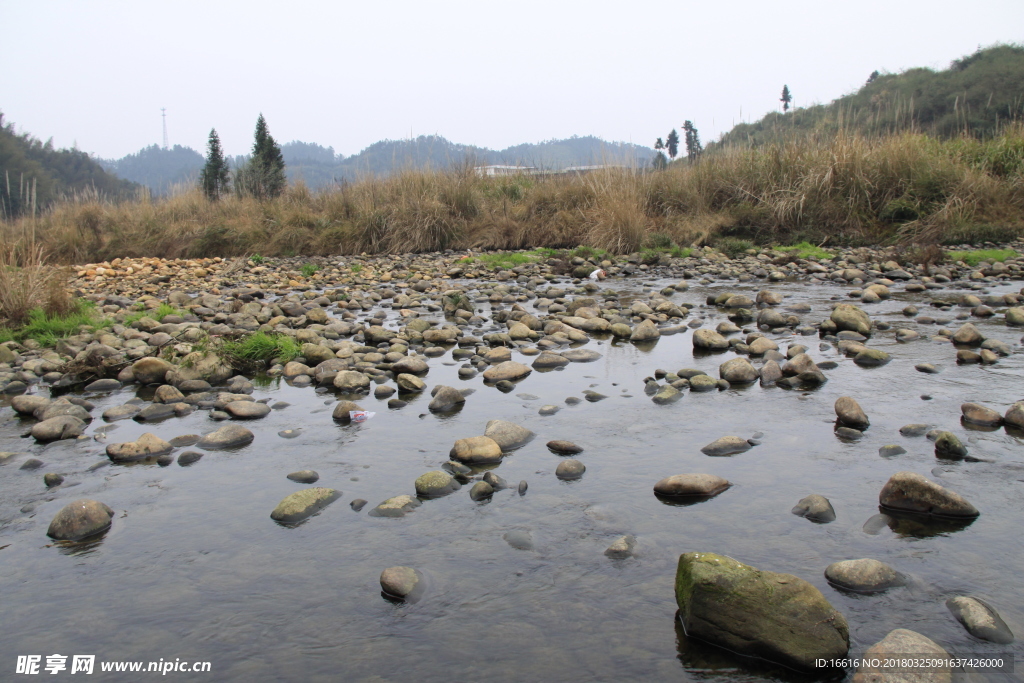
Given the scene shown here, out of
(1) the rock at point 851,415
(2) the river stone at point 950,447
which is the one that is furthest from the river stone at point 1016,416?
(1) the rock at point 851,415

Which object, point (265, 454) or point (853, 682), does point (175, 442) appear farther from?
point (853, 682)

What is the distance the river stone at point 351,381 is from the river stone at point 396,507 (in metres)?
1.67

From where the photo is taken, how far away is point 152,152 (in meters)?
145

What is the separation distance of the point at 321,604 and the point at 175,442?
1771mm

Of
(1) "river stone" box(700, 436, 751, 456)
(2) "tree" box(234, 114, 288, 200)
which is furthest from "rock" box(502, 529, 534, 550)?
(2) "tree" box(234, 114, 288, 200)

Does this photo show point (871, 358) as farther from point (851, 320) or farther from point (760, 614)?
point (760, 614)

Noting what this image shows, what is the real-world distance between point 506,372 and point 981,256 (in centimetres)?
780

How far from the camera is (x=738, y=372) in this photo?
12.6 feet

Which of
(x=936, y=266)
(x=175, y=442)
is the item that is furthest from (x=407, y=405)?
(x=936, y=266)

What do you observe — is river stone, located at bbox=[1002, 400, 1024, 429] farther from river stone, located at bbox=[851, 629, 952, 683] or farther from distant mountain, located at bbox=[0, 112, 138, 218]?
distant mountain, located at bbox=[0, 112, 138, 218]

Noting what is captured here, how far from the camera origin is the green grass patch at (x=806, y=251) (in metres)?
9.53

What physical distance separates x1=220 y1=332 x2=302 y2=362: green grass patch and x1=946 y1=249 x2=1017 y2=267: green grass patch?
845 centimetres

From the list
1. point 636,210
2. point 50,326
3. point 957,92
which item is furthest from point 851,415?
point 957,92

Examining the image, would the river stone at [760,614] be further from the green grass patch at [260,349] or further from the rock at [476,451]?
the green grass patch at [260,349]
